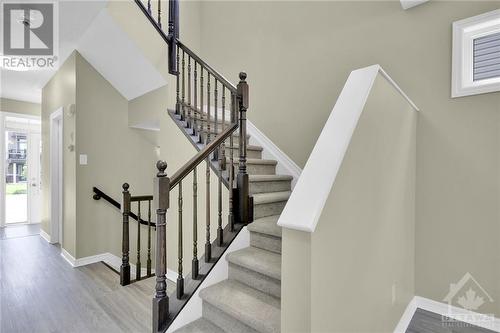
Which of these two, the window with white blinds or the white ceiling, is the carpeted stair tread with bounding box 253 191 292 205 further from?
the white ceiling

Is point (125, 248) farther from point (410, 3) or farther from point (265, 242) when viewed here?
point (410, 3)

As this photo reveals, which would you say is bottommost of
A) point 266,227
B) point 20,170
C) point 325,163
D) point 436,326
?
point 436,326

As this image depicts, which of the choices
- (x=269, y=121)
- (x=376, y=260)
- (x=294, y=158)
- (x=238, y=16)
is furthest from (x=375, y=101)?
(x=238, y=16)

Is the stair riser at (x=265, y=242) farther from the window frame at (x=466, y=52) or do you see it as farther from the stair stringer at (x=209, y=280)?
the window frame at (x=466, y=52)

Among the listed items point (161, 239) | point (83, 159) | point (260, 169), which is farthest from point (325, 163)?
point (83, 159)

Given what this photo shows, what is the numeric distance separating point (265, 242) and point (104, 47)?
10.4 feet

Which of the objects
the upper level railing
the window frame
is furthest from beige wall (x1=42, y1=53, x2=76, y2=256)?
the window frame

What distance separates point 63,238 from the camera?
4.00 metres

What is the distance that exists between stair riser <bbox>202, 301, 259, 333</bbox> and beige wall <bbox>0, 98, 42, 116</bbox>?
21.5ft

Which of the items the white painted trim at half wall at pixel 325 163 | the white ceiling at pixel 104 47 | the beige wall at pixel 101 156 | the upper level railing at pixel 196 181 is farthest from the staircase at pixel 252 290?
the beige wall at pixel 101 156

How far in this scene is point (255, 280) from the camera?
1.90m

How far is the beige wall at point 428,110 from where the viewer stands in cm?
206

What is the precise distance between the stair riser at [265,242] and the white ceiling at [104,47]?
7.48 ft

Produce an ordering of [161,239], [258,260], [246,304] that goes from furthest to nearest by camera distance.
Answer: [258,260] < [246,304] < [161,239]
